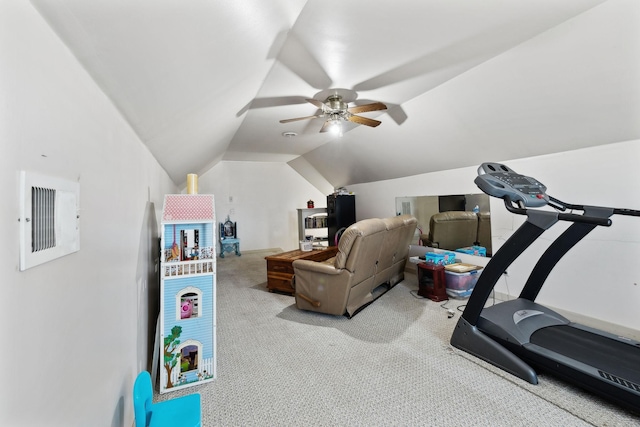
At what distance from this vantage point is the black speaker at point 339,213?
5.74 meters

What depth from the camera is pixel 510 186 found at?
2.05 meters

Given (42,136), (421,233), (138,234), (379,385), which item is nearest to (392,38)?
(42,136)

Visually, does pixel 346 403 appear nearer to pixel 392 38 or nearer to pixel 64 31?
pixel 64 31

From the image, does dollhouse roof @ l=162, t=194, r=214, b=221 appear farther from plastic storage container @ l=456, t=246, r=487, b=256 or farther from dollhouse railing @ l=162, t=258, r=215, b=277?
plastic storage container @ l=456, t=246, r=487, b=256

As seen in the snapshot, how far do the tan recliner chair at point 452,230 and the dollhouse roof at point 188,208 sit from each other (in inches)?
130

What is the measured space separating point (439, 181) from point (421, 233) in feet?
2.98

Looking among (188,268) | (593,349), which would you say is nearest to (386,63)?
(188,268)

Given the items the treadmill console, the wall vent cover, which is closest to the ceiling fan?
the treadmill console

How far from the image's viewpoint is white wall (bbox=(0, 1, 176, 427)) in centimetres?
57

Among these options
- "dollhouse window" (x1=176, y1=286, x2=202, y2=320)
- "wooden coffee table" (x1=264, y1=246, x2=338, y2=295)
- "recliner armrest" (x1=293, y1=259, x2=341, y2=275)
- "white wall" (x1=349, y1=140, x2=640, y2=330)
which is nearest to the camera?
"dollhouse window" (x1=176, y1=286, x2=202, y2=320)

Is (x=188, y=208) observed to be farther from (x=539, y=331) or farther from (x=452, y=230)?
(x=452, y=230)

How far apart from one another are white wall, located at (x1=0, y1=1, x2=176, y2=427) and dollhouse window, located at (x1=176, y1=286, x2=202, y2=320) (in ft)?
1.41

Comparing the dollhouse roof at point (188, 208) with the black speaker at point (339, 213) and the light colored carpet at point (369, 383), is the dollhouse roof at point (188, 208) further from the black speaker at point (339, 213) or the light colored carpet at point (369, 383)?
the black speaker at point (339, 213)

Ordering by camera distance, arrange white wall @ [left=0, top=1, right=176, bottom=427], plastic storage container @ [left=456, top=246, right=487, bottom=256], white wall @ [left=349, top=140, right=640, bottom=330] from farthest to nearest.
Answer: plastic storage container @ [left=456, top=246, right=487, bottom=256] → white wall @ [left=349, top=140, right=640, bottom=330] → white wall @ [left=0, top=1, right=176, bottom=427]
